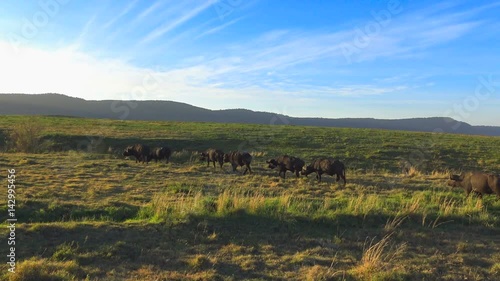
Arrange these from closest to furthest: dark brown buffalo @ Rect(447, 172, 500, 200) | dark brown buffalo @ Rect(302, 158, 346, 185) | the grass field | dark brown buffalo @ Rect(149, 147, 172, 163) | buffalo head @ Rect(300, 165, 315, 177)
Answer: the grass field, dark brown buffalo @ Rect(447, 172, 500, 200), dark brown buffalo @ Rect(302, 158, 346, 185), buffalo head @ Rect(300, 165, 315, 177), dark brown buffalo @ Rect(149, 147, 172, 163)

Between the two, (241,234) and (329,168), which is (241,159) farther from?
(241,234)

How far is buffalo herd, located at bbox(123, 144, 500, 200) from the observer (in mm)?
14414

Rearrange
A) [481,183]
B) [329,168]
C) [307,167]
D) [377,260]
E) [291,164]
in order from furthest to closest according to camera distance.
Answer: [291,164] → [307,167] → [329,168] → [481,183] → [377,260]

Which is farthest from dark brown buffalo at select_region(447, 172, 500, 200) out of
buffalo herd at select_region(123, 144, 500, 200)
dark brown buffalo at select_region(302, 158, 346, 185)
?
dark brown buffalo at select_region(302, 158, 346, 185)

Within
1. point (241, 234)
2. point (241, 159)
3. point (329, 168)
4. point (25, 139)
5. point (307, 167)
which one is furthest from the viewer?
point (25, 139)

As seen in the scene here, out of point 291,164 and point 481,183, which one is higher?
point 481,183

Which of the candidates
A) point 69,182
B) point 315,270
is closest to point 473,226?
point 315,270

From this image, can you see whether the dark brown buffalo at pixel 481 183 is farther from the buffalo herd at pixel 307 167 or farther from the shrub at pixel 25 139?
the shrub at pixel 25 139

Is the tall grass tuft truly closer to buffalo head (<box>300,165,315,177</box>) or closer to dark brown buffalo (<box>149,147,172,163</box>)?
buffalo head (<box>300,165,315,177</box>)

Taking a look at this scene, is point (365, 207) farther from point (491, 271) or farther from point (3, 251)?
point (3, 251)

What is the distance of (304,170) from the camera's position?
2127cm

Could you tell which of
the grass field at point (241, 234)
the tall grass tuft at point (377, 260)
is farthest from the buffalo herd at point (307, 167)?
the tall grass tuft at point (377, 260)

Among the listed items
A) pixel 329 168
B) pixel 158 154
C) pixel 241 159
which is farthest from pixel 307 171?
pixel 158 154

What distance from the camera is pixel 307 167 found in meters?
21.0
